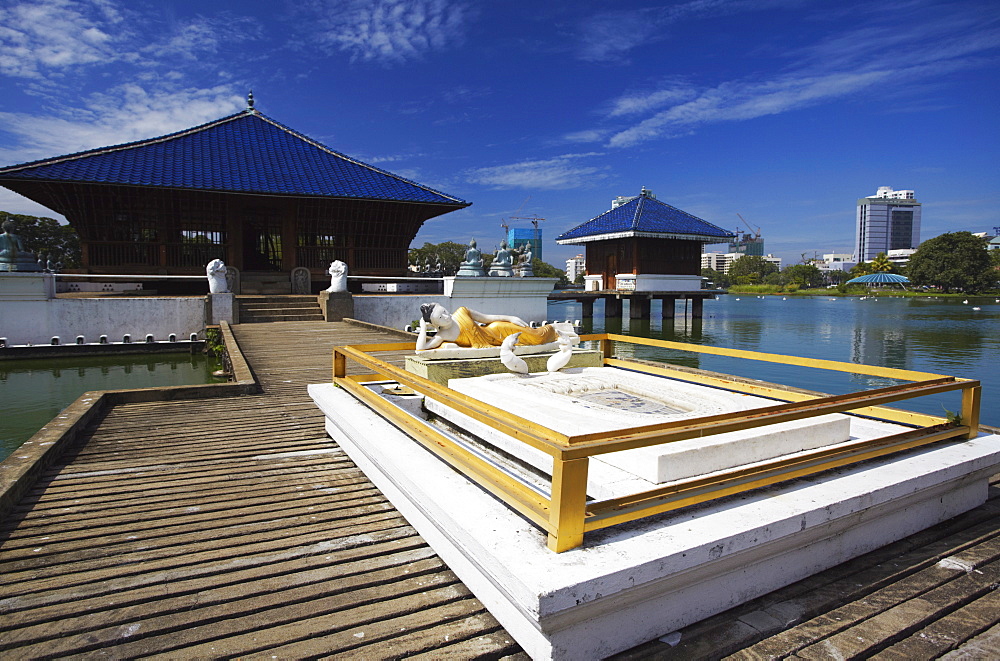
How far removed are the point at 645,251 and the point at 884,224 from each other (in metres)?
186

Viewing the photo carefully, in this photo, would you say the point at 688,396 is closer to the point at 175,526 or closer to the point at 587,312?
the point at 175,526

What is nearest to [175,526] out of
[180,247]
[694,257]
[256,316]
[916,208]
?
[256,316]

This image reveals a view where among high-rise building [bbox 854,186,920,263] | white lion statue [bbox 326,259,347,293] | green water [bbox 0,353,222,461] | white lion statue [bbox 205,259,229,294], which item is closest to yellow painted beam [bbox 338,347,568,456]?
green water [bbox 0,353,222,461]

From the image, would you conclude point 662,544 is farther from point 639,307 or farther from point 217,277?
point 639,307

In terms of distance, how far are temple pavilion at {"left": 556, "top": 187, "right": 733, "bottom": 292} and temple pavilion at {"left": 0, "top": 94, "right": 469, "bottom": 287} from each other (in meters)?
16.2

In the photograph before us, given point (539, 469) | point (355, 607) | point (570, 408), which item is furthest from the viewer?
point (570, 408)

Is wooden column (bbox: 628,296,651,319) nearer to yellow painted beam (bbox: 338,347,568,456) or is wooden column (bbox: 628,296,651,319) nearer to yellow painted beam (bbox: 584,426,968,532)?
yellow painted beam (bbox: 584,426,968,532)

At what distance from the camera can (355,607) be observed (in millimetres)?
2422

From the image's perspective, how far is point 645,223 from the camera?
113 feet

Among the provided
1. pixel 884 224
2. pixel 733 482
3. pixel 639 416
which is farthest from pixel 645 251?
pixel 884 224

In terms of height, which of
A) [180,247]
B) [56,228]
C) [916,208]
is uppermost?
[916,208]

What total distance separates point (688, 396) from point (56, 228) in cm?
5245

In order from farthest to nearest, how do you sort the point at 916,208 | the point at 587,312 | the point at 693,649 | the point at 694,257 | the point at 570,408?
the point at 916,208, the point at 587,312, the point at 694,257, the point at 570,408, the point at 693,649

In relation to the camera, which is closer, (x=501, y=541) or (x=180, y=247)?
(x=501, y=541)
